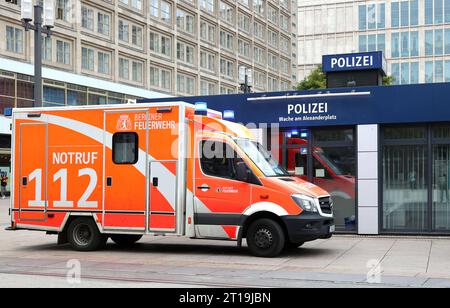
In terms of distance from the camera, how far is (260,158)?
40.4 ft

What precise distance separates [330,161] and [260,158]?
14.2 feet

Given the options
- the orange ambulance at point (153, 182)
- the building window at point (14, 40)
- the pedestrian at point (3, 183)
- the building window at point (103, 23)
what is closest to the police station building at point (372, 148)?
the orange ambulance at point (153, 182)

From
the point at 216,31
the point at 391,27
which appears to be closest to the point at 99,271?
the point at 216,31

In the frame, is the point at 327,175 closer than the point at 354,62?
Yes

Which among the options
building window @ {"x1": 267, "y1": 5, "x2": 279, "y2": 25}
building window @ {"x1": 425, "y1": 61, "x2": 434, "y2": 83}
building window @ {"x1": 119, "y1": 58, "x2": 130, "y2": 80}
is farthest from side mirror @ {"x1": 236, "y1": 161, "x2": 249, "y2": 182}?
building window @ {"x1": 267, "y1": 5, "x2": 279, "y2": 25}

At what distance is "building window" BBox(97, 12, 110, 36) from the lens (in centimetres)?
4972

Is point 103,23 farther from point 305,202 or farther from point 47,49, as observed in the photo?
point 305,202

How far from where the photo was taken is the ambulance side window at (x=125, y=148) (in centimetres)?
1257

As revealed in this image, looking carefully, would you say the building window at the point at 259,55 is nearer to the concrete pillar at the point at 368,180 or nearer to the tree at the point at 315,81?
the tree at the point at 315,81

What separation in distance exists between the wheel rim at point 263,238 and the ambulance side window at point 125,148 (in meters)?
2.94

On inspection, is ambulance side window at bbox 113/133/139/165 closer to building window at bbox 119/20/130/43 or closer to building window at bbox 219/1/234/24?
building window at bbox 119/20/130/43

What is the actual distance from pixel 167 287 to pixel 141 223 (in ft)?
13.2

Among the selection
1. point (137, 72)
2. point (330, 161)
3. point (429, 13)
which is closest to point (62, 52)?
point (137, 72)

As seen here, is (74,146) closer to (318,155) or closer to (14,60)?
(318,155)
